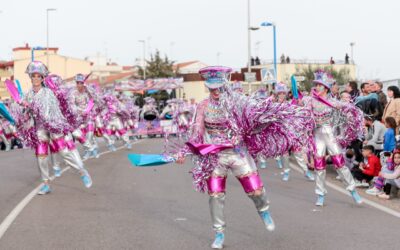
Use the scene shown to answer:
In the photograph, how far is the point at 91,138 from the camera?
20.1 meters

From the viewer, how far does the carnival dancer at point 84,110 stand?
1448cm

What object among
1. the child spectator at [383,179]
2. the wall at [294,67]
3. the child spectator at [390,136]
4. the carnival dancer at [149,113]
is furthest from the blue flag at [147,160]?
the wall at [294,67]

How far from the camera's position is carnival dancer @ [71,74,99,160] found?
14.5 meters

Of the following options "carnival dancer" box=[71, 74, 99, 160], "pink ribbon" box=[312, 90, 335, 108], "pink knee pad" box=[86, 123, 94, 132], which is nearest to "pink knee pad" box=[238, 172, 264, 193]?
"pink ribbon" box=[312, 90, 335, 108]

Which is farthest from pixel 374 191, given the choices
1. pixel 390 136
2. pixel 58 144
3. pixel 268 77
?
pixel 268 77

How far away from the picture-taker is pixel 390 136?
1230cm

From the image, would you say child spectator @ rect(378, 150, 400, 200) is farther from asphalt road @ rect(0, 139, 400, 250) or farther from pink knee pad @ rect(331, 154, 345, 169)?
pink knee pad @ rect(331, 154, 345, 169)

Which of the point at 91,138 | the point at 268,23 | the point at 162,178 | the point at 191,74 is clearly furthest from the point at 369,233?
the point at 191,74

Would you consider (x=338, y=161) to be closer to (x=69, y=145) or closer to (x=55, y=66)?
(x=69, y=145)

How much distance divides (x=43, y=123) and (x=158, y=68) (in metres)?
60.1

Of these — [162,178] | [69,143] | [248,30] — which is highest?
[248,30]

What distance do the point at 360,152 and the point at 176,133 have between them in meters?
6.82

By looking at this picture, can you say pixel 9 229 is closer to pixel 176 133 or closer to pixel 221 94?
pixel 176 133

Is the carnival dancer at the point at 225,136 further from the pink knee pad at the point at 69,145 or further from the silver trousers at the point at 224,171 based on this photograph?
the pink knee pad at the point at 69,145
